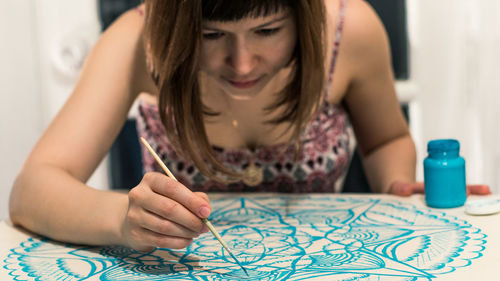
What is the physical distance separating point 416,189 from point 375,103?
0.26 m

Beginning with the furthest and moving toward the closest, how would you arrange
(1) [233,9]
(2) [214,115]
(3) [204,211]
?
(2) [214,115] < (1) [233,9] < (3) [204,211]

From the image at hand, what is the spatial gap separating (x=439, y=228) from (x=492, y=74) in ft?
3.17

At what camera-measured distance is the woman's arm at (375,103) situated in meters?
1.15

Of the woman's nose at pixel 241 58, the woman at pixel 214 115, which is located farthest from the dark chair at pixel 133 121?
the woman's nose at pixel 241 58

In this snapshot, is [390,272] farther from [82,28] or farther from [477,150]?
[82,28]

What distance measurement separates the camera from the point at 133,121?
169cm

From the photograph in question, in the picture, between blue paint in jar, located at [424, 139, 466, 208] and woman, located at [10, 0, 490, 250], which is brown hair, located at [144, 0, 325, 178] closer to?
woman, located at [10, 0, 490, 250]

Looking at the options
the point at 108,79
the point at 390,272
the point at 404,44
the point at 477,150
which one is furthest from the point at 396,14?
the point at 390,272

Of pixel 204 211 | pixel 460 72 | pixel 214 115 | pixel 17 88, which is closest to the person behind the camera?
pixel 204 211

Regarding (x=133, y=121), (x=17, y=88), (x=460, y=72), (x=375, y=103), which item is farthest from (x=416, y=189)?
(x=17, y=88)

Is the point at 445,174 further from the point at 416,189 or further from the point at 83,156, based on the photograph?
the point at 83,156

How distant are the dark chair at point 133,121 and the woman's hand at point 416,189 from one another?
1.71ft

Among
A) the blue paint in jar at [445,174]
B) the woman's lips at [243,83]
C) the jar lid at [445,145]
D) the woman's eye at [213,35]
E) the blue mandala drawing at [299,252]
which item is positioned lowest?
the blue mandala drawing at [299,252]

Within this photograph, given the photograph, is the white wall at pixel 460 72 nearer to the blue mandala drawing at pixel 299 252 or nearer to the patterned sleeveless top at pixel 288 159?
the patterned sleeveless top at pixel 288 159
